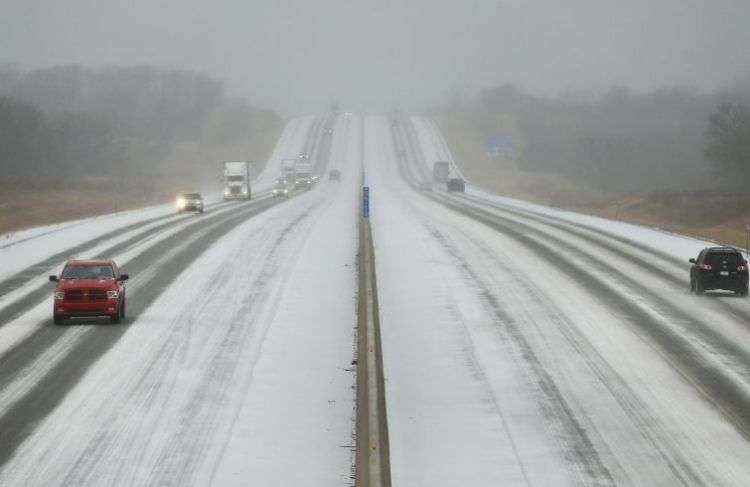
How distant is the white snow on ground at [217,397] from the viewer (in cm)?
1903

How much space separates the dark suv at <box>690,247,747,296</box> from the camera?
129 feet

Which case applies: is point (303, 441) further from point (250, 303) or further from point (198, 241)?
point (198, 241)

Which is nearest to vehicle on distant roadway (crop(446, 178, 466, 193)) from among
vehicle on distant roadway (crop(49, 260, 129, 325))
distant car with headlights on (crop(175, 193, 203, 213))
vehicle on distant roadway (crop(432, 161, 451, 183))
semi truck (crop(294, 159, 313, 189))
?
vehicle on distant roadway (crop(432, 161, 451, 183))

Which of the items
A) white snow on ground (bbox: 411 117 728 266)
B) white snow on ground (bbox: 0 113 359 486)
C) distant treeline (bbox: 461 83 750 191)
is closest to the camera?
white snow on ground (bbox: 0 113 359 486)

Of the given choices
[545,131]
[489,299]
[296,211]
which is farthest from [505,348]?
[545,131]

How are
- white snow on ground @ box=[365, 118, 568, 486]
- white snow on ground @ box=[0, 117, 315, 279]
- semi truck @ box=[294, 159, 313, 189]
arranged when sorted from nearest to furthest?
white snow on ground @ box=[365, 118, 568, 486] → white snow on ground @ box=[0, 117, 315, 279] → semi truck @ box=[294, 159, 313, 189]

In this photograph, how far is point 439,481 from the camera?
1855 centimetres

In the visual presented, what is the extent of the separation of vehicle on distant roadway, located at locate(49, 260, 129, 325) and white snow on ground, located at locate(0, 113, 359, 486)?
933 millimetres

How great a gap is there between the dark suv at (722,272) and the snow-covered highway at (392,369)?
68 cm

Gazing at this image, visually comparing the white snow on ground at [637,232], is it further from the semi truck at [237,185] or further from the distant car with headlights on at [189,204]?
the distant car with headlights on at [189,204]

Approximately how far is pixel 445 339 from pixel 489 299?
7.13 metres

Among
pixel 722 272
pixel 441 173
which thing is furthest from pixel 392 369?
pixel 441 173

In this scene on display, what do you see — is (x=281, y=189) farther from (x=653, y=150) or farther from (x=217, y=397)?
(x=217, y=397)

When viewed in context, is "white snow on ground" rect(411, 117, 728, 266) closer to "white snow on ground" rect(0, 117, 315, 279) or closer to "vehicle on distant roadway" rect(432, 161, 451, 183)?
"vehicle on distant roadway" rect(432, 161, 451, 183)
